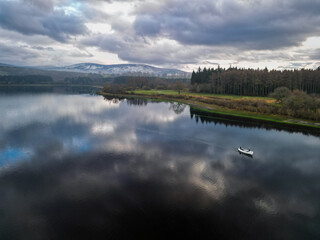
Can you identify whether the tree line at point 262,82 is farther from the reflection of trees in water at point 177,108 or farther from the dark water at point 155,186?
the dark water at point 155,186

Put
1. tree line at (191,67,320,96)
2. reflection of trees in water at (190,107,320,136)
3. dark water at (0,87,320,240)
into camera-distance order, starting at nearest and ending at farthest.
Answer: dark water at (0,87,320,240), reflection of trees in water at (190,107,320,136), tree line at (191,67,320,96)

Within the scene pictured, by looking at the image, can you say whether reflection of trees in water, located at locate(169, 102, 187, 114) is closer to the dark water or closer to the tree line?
the dark water

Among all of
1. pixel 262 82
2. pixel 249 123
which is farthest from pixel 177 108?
pixel 262 82

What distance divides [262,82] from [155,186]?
11190 centimetres

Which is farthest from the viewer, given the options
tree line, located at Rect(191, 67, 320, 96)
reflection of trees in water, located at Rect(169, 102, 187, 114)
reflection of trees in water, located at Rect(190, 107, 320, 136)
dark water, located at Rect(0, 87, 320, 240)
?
tree line, located at Rect(191, 67, 320, 96)

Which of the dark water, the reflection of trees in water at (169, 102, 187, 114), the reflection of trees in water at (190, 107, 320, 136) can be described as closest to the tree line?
the reflection of trees in water at (169, 102, 187, 114)

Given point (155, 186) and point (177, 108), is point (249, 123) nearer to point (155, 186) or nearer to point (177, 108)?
point (177, 108)

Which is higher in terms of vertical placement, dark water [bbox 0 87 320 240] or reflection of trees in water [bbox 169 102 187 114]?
reflection of trees in water [bbox 169 102 187 114]

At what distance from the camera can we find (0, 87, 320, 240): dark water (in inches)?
729

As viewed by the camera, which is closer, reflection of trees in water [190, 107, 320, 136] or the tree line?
reflection of trees in water [190, 107, 320, 136]

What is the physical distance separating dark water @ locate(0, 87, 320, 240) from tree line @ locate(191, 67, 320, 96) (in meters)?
74.4

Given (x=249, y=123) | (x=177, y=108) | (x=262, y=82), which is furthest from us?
(x=262, y=82)

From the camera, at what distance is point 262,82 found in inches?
4515

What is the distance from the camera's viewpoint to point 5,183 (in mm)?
25266
